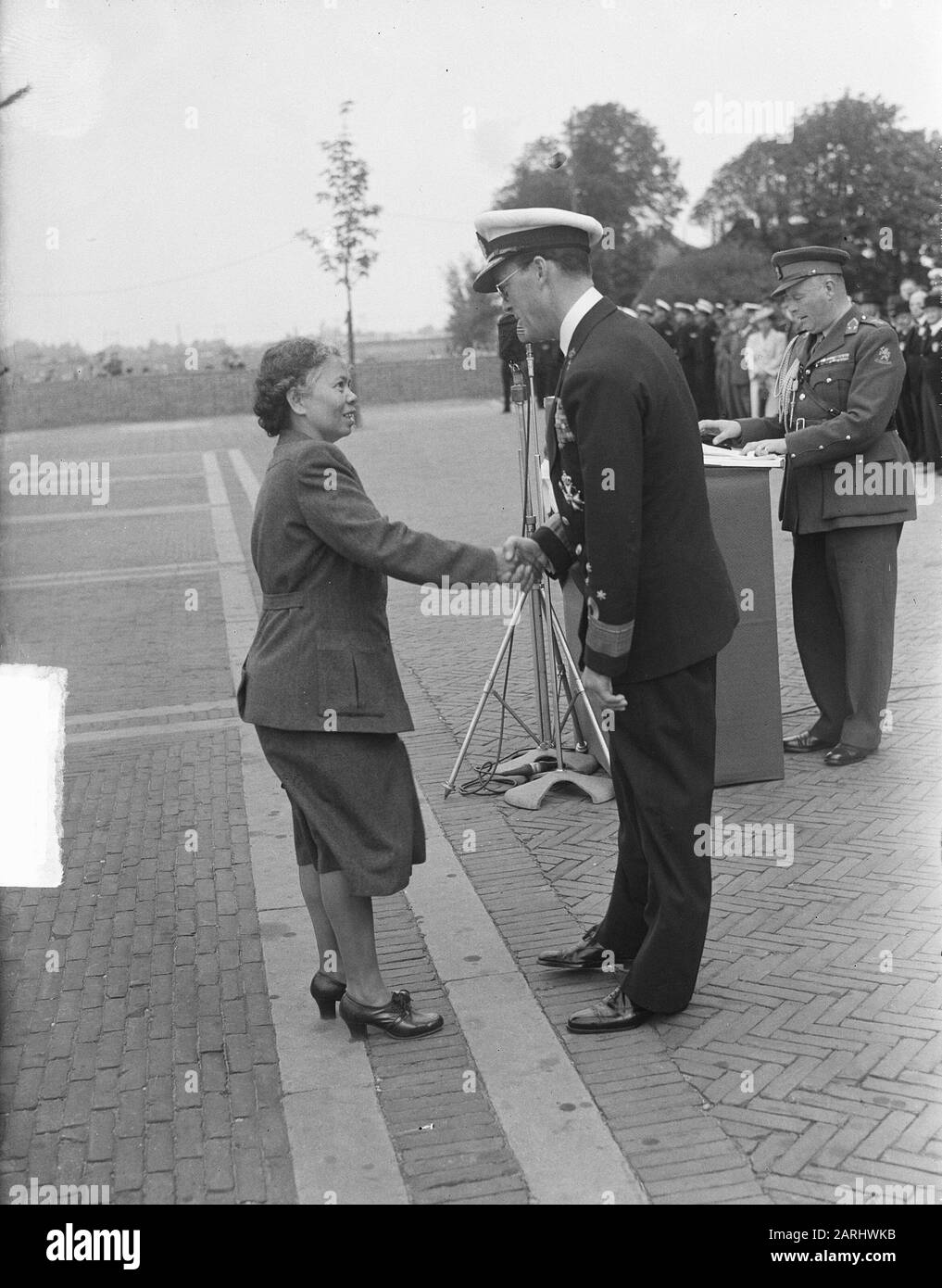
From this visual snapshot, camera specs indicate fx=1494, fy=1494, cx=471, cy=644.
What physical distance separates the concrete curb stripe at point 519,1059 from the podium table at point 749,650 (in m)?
1.34

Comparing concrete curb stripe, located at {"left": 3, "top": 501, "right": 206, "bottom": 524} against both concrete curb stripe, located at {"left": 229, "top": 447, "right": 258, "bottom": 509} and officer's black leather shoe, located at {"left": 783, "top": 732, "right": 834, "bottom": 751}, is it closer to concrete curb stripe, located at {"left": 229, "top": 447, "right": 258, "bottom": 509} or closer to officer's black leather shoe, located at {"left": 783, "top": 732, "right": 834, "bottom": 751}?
concrete curb stripe, located at {"left": 229, "top": 447, "right": 258, "bottom": 509}

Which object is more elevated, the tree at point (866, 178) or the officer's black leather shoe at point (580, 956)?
the tree at point (866, 178)

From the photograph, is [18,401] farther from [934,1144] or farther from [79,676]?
[934,1144]

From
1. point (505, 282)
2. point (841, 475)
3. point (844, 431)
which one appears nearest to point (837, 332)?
point (844, 431)

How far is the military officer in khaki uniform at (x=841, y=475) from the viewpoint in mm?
5871

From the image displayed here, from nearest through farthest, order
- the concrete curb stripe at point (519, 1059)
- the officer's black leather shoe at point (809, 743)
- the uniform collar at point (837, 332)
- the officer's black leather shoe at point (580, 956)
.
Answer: the concrete curb stripe at point (519, 1059), the officer's black leather shoe at point (580, 956), the uniform collar at point (837, 332), the officer's black leather shoe at point (809, 743)

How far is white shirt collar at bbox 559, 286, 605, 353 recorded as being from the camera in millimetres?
3670

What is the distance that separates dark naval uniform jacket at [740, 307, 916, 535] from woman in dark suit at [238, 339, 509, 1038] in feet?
8.39

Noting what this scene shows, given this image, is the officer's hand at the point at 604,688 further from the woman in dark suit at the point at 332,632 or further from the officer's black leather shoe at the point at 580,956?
the officer's black leather shoe at the point at 580,956

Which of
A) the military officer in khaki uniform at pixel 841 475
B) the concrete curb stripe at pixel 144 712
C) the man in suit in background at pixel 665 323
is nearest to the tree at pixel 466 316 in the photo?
the man in suit in background at pixel 665 323

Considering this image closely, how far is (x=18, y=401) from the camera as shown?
41.5 meters

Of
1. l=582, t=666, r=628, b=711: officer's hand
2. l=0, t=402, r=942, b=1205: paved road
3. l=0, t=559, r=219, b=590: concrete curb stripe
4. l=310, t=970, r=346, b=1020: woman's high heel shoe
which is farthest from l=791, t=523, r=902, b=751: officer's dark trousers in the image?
l=0, t=559, r=219, b=590: concrete curb stripe

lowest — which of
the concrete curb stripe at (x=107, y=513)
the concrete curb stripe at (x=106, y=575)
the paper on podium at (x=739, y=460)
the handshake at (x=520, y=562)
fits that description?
the concrete curb stripe at (x=106, y=575)
